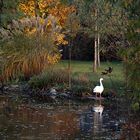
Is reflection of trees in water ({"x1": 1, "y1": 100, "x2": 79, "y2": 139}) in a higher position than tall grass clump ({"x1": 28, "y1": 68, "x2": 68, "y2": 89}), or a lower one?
lower

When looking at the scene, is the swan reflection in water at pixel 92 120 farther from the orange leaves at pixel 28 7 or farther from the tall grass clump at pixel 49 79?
the orange leaves at pixel 28 7

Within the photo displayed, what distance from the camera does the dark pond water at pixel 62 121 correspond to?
45.0 feet

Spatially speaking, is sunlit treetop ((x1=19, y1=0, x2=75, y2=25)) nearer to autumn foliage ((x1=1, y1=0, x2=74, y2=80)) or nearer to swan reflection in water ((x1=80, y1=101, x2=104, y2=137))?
autumn foliage ((x1=1, y1=0, x2=74, y2=80))

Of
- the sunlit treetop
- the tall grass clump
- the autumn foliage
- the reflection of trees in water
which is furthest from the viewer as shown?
the sunlit treetop

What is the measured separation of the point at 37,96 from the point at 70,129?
7.64 meters

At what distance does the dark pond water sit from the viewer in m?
13.7

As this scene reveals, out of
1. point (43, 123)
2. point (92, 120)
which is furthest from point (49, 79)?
point (43, 123)

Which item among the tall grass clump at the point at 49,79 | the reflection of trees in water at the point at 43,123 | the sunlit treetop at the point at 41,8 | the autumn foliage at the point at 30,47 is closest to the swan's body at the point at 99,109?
the reflection of trees in water at the point at 43,123

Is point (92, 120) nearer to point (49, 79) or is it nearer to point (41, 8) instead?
point (49, 79)

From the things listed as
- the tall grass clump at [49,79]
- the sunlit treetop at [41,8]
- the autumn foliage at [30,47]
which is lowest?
the tall grass clump at [49,79]

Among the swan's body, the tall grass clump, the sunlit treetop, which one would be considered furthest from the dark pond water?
the sunlit treetop

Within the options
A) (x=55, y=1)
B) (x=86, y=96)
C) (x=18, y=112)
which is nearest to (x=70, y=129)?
(x=18, y=112)

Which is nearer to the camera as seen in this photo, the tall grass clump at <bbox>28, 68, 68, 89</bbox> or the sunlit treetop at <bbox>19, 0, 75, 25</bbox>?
the tall grass clump at <bbox>28, 68, 68, 89</bbox>

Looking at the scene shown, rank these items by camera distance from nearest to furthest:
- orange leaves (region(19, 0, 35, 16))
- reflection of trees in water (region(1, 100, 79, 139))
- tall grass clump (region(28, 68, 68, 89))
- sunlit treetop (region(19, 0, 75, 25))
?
reflection of trees in water (region(1, 100, 79, 139))
tall grass clump (region(28, 68, 68, 89))
sunlit treetop (region(19, 0, 75, 25))
orange leaves (region(19, 0, 35, 16))
